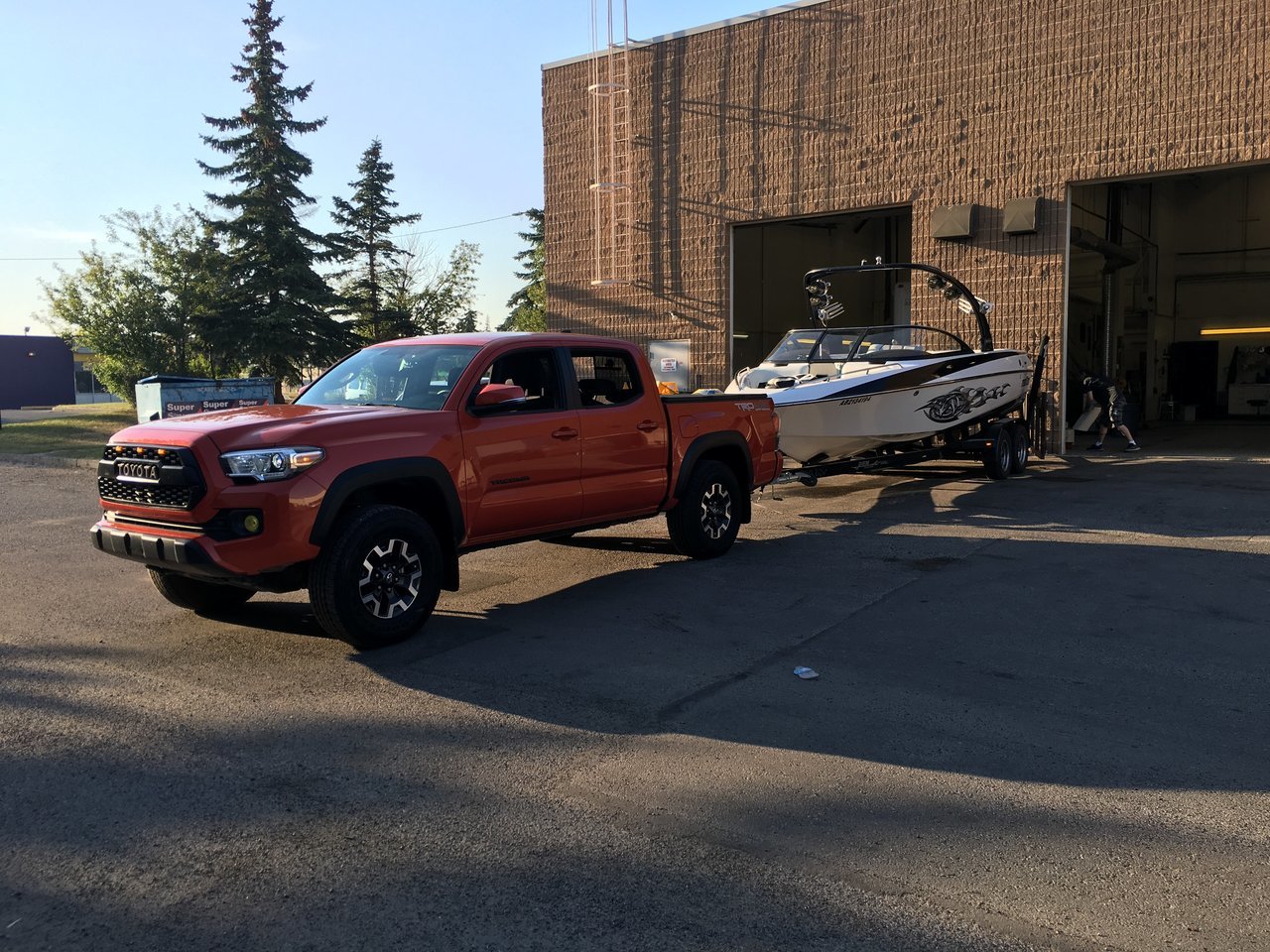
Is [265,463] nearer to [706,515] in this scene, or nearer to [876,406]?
[706,515]

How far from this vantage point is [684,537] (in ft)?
28.9

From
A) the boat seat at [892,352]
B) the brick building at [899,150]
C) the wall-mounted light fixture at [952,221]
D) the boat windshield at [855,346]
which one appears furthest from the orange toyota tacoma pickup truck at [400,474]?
the brick building at [899,150]

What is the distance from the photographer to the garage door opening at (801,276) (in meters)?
24.9

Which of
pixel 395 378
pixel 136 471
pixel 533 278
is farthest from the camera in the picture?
pixel 533 278

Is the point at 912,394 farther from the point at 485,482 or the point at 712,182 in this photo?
the point at 712,182

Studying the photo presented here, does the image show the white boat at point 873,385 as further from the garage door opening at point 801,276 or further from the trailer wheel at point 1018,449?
the garage door opening at point 801,276

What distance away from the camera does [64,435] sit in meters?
24.6

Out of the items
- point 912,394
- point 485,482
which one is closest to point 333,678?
point 485,482

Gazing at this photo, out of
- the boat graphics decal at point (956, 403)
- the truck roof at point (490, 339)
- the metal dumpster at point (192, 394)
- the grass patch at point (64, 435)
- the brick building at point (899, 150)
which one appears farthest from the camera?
the grass patch at point (64, 435)

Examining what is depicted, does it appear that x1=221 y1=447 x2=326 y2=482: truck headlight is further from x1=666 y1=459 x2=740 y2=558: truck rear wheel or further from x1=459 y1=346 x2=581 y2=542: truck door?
x1=666 y1=459 x2=740 y2=558: truck rear wheel

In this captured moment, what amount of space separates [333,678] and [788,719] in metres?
2.50

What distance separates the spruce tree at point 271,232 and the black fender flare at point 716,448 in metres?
23.6

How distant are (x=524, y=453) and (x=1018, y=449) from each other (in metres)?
9.96

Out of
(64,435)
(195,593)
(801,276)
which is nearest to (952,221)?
(801,276)
